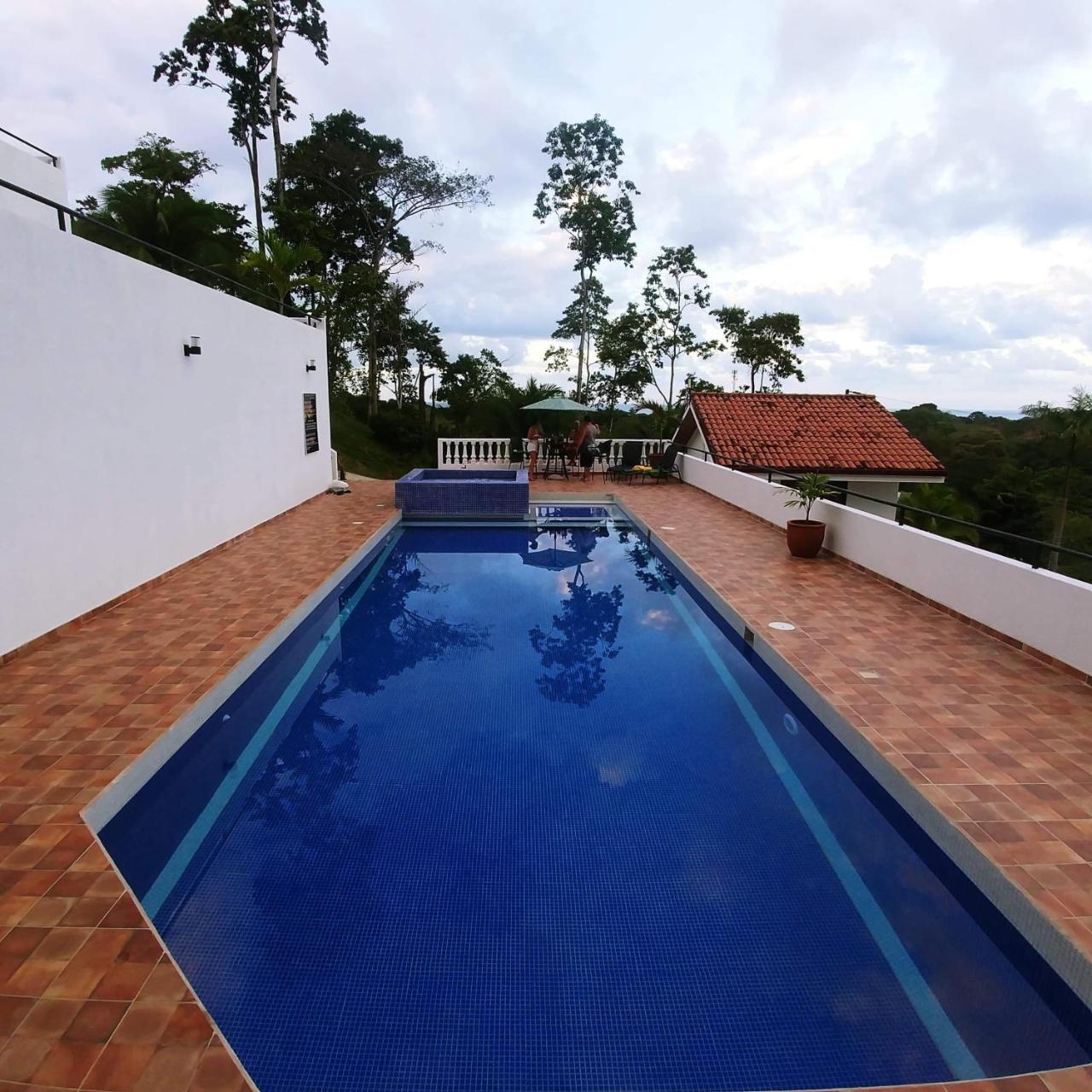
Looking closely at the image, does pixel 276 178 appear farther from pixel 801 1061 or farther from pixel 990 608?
pixel 801 1061

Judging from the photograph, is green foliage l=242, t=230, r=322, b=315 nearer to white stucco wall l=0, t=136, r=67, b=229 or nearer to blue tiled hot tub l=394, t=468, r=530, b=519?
white stucco wall l=0, t=136, r=67, b=229

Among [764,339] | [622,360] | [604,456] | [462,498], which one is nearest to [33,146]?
[462,498]

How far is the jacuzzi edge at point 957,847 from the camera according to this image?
2.35 m

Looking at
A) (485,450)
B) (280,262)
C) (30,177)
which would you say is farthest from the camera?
(485,450)

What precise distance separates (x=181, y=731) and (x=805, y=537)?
6581 mm

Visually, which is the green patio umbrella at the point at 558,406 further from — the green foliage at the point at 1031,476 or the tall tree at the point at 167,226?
the green foliage at the point at 1031,476

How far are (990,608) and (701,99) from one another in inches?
462

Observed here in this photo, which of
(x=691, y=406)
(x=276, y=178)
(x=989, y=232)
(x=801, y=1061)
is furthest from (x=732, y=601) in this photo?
(x=276, y=178)

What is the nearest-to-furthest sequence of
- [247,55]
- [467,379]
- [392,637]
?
1. [392,637]
2. [247,55]
3. [467,379]

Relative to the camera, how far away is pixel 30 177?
8.38 metres

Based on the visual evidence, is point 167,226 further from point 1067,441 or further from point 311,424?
point 1067,441

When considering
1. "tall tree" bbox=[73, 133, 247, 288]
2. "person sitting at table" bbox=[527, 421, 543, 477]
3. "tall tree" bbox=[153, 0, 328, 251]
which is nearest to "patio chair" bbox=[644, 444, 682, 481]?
"person sitting at table" bbox=[527, 421, 543, 477]

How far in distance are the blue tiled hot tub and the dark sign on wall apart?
1890 millimetres

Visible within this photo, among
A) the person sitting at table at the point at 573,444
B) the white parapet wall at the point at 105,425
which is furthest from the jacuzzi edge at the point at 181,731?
the person sitting at table at the point at 573,444
